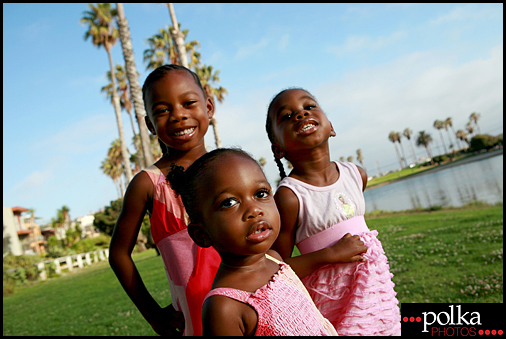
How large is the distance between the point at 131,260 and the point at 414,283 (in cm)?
652

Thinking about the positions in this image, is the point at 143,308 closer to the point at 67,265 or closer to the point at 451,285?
the point at 451,285

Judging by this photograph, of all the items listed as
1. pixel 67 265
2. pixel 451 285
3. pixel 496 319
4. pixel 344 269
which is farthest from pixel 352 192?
pixel 67 265

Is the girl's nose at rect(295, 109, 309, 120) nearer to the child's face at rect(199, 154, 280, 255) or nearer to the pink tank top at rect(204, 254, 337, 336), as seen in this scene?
the child's face at rect(199, 154, 280, 255)

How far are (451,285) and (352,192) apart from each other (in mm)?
5604

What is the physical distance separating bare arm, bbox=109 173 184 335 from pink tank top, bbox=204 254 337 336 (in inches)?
24.5

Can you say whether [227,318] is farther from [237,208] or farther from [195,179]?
[195,179]

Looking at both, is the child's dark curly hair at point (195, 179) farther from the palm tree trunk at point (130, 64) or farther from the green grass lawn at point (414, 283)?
the palm tree trunk at point (130, 64)

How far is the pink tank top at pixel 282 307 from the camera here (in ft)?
4.23

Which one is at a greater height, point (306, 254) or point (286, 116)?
point (286, 116)

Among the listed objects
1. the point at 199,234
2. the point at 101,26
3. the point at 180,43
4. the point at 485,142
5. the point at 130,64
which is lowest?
the point at 485,142

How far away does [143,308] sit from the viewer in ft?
5.92

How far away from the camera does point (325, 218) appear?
73.9 inches

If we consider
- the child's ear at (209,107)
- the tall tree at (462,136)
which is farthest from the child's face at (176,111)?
the tall tree at (462,136)

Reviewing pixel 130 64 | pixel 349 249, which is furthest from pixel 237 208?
pixel 130 64
